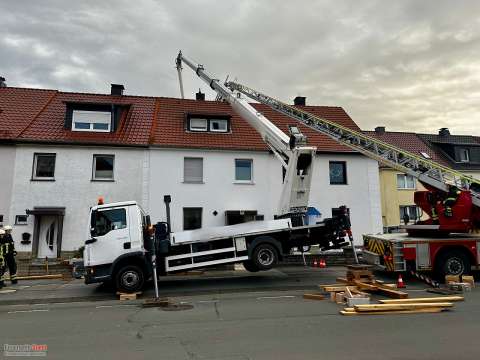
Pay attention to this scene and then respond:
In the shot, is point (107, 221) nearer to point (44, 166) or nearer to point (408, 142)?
point (44, 166)

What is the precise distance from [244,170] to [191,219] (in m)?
3.70

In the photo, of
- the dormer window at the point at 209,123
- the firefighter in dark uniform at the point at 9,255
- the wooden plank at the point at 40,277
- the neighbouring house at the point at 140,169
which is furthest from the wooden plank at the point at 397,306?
the dormer window at the point at 209,123

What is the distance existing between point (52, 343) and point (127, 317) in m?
1.94

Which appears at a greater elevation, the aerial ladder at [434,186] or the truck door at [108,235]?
the aerial ladder at [434,186]

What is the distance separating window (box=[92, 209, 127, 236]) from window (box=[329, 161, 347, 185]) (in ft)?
40.0

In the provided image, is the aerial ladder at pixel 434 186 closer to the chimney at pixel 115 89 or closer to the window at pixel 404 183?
the window at pixel 404 183

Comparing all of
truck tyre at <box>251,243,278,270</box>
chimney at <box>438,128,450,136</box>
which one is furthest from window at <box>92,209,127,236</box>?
chimney at <box>438,128,450,136</box>

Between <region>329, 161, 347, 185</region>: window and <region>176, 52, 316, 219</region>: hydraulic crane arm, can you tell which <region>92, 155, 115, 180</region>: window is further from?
<region>329, 161, 347, 185</region>: window

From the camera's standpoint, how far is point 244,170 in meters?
18.9

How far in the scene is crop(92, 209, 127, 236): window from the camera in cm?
1028

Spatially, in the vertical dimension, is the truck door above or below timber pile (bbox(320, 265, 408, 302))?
above

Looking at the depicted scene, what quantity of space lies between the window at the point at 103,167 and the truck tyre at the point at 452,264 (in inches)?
557

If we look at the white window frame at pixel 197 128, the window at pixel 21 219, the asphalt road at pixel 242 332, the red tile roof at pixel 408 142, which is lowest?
the asphalt road at pixel 242 332

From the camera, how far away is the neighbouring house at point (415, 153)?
23.7 meters
